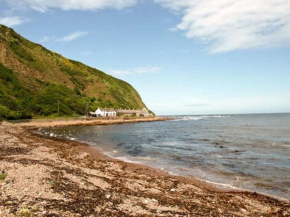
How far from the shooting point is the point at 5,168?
1234 centimetres

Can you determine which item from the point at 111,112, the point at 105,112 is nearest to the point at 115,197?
the point at 105,112

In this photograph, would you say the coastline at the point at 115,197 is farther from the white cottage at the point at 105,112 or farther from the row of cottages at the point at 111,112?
the white cottage at the point at 105,112

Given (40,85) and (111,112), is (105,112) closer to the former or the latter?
(111,112)

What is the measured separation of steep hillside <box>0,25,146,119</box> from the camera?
78188mm

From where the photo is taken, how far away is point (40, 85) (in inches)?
3903

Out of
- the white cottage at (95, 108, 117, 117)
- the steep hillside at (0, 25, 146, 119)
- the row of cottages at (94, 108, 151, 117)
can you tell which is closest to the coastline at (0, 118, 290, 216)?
the steep hillside at (0, 25, 146, 119)

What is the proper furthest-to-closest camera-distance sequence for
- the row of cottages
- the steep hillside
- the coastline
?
the row of cottages, the steep hillside, the coastline

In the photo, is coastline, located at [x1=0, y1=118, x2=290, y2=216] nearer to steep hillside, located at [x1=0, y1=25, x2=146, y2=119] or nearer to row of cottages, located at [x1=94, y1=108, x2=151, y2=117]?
steep hillside, located at [x1=0, y1=25, x2=146, y2=119]

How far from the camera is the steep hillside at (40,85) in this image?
78188 millimetres

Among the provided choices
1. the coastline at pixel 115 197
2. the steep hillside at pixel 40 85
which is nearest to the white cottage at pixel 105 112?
the steep hillside at pixel 40 85

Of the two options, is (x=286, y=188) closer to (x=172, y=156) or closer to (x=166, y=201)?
(x=166, y=201)

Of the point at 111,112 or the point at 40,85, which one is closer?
the point at 40,85

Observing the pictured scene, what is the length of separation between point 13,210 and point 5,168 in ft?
18.5

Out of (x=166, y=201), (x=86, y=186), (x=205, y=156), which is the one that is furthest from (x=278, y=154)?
(x=86, y=186)
